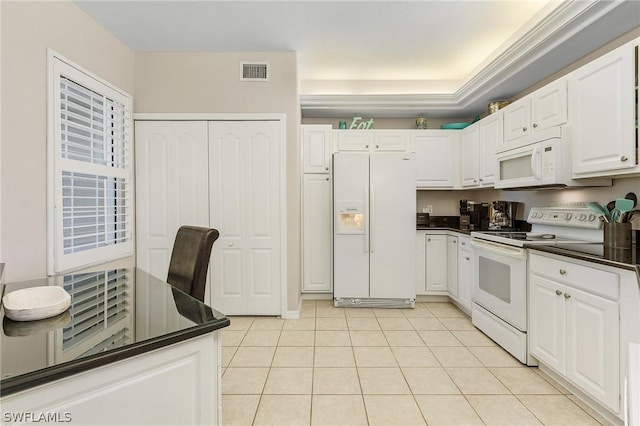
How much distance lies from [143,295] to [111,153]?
214cm

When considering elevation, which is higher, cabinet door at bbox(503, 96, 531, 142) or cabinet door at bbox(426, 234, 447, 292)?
cabinet door at bbox(503, 96, 531, 142)

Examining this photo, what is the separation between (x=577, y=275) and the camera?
181 cm

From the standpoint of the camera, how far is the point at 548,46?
2443mm

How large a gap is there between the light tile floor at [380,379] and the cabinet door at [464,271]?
314 mm

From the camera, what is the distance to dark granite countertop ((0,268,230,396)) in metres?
0.72

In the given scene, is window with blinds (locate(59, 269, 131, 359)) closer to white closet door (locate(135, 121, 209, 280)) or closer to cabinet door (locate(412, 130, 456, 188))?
white closet door (locate(135, 121, 209, 280))

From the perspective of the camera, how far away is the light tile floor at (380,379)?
175cm

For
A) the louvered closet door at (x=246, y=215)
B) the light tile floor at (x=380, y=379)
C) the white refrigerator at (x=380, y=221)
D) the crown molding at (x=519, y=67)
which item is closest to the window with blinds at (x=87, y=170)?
the louvered closet door at (x=246, y=215)

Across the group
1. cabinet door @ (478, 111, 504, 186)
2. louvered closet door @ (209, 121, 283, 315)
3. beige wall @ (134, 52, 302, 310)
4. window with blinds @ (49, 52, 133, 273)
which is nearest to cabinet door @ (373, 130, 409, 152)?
cabinet door @ (478, 111, 504, 186)

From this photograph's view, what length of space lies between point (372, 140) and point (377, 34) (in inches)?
55.6

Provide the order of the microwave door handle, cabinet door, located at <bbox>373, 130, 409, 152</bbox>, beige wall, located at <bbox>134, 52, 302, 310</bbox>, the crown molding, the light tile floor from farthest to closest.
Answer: cabinet door, located at <bbox>373, 130, 409, 152</bbox>
beige wall, located at <bbox>134, 52, 302, 310</bbox>
the microwave door handle
the crown molding
the light tile floor

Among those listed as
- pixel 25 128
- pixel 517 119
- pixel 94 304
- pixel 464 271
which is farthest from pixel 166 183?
pixel 517 119

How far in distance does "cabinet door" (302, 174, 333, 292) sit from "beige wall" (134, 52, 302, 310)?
0.98 m

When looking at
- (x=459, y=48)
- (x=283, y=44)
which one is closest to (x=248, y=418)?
(x=283, y=44)
